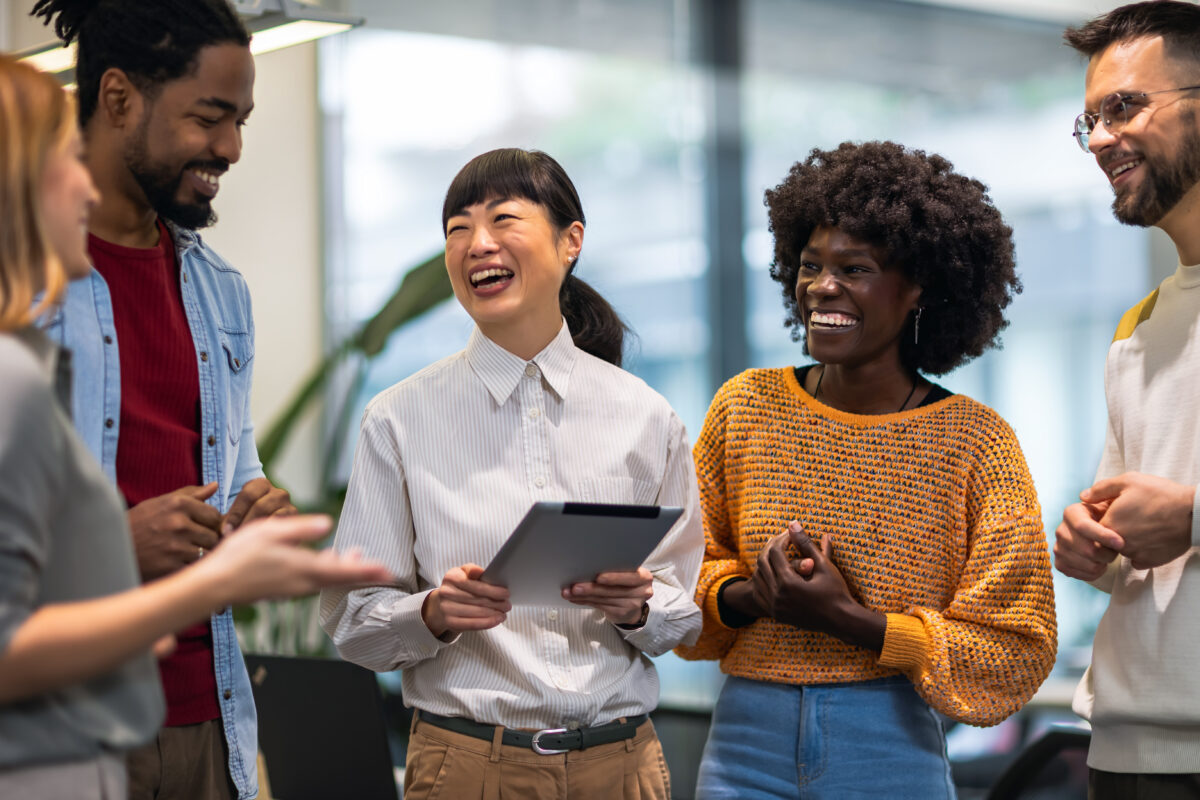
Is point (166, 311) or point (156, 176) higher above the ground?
point (156, 176)

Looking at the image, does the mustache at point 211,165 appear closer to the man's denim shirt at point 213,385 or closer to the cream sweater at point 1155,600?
the man's denim shirt at point 213,385

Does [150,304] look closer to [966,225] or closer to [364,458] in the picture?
[364,458]

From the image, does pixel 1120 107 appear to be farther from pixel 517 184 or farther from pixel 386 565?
pixel 386 565

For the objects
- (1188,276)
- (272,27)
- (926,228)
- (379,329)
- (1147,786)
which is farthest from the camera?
(379,329)

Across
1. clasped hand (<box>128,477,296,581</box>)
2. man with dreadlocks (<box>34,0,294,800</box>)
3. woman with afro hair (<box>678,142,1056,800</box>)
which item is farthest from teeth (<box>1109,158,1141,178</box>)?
clasped hand (<box>128,477,296,581</box>)

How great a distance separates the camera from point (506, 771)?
1.84 meters

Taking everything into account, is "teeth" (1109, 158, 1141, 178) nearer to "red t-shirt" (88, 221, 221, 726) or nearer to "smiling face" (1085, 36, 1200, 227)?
"smiling face" (1085, 36, 1200, 227)

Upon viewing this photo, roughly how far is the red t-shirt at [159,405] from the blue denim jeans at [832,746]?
0.89m

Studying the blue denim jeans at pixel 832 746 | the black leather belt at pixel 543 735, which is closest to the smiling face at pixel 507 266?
the black leather belt at pixel 543 735

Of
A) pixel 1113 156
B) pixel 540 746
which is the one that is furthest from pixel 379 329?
pixel 1113 156

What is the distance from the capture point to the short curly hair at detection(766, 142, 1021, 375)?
7.32 ft

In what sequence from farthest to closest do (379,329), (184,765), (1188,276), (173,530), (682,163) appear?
1. (682,163)
2. (379,329)
3. (1188,276)
4. (184,765)
5. (173,530)

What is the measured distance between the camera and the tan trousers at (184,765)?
1.74 meters

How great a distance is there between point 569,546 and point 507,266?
54cm
